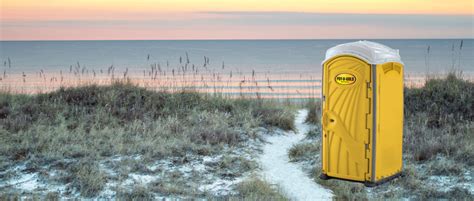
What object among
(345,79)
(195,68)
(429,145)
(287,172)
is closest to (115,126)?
(287,172)

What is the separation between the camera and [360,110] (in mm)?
5453

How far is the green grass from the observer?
290 inches

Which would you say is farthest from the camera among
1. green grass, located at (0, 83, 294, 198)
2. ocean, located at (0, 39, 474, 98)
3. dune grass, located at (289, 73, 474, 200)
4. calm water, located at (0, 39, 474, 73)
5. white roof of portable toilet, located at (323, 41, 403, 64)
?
calm water, located at (0, 39, 474, 73)

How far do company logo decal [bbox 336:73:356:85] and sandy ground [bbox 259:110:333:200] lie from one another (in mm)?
1478

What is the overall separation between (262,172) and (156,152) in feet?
5.00

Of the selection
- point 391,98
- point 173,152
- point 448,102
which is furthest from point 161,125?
point 448,102

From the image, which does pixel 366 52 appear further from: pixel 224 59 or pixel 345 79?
pixel 224 59

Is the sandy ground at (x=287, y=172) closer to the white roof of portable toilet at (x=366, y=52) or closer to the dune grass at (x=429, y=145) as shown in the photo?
the dune grass at (x=429, y=145)

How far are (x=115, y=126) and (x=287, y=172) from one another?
3.26 metres

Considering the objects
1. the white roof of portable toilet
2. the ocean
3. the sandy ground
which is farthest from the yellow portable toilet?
the ocean

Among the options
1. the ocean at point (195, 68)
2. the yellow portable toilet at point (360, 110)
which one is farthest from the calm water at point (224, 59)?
the yellow portable toilet at point (360, 110)

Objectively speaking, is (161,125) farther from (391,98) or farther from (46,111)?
(391,98)

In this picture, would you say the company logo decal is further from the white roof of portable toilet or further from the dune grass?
the dune grass

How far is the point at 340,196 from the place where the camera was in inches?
243
